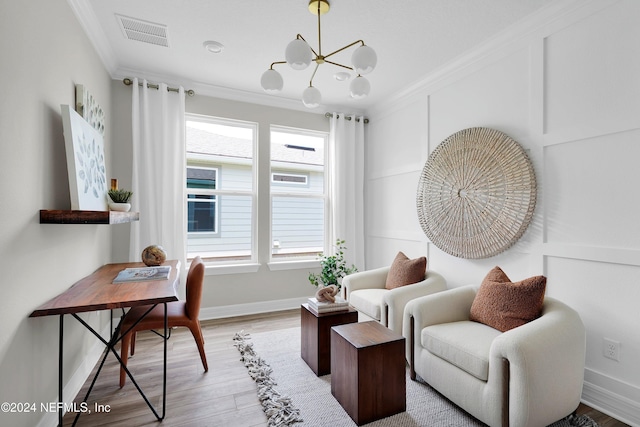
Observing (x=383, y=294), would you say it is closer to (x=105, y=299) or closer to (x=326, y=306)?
(x=326, y=306)

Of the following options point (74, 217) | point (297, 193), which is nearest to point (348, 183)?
point (297, 193)

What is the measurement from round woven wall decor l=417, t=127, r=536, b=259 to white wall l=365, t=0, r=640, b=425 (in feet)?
0.33

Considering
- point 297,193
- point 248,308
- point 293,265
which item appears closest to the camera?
point 248,308

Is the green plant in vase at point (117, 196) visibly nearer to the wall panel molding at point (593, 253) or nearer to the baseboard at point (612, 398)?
the wall panel molding at point (593, 253)

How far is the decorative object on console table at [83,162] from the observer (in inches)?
74.2

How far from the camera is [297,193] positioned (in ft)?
13.7

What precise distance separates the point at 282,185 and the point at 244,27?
197 centimetres

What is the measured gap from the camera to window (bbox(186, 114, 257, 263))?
367 cm

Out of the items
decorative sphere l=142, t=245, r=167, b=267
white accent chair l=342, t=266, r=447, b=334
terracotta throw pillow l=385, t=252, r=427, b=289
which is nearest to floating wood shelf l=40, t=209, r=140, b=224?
decorative sphere l=142, t=245, r=167, b=267

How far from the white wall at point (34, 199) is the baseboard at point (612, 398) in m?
3.15

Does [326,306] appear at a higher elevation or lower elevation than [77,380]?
higher

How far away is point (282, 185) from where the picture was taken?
410 cm

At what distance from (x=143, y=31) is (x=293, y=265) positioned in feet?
9.34

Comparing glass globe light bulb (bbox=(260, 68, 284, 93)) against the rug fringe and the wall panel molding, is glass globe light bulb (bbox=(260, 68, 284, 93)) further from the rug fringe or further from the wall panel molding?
the wall panel molding
